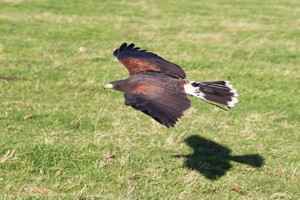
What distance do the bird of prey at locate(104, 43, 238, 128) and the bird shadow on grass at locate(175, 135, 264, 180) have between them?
1.05 metres

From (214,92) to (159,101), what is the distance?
1.31 meters

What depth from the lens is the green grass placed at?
7.79m

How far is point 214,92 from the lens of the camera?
8.35 m

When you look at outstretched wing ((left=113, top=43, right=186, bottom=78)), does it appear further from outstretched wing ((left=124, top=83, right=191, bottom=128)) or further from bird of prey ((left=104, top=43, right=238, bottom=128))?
outstretched wing ((left=124, top=83, right=191, bottom=128))

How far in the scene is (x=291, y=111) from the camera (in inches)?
452

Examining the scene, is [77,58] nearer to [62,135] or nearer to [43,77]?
[43,77]

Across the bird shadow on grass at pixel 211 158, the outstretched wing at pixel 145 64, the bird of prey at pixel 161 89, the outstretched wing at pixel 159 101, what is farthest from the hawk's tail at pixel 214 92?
the bird shadow on grass at pixel 211 158

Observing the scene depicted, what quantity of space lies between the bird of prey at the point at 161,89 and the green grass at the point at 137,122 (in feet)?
3.56

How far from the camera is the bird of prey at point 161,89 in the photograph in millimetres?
A: 6941

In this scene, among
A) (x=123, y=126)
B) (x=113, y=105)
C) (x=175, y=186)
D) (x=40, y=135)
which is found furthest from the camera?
(x=113, y=105)

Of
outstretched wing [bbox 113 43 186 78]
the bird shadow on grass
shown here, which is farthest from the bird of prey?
the bird shadow on grass

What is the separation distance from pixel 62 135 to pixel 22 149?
1275 mm

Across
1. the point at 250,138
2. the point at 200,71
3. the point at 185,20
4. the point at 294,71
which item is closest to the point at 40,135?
the point at 250,138

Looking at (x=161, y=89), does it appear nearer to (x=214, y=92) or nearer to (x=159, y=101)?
(x=159, y=101)
